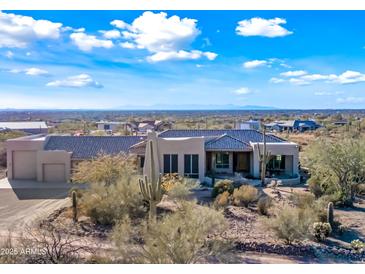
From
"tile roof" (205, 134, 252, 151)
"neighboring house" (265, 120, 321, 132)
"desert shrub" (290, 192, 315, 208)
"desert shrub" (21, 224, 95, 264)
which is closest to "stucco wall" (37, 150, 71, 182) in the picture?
"tile roof" (205, 134, 252, 151)

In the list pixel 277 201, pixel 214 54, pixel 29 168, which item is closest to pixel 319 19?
pixel 214 54

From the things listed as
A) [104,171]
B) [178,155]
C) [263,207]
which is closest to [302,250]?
[263,207]

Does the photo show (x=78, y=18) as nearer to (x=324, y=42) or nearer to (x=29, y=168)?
(x=324, y=42)

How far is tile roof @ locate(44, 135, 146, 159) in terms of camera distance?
31411 mm

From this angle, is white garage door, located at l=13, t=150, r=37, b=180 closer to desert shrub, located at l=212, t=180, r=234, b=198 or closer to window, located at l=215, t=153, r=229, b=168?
window, located at l=215, t=153, r=229, b=168

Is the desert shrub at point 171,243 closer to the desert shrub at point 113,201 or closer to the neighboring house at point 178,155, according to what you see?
the desert shrub at point 113,201

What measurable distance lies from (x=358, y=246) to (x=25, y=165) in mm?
23854

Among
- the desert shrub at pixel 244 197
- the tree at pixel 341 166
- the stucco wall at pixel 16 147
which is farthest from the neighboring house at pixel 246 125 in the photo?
the desert shrub at pixel 244 197

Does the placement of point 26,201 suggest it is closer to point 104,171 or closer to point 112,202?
point 104,171

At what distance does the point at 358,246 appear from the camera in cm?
1564

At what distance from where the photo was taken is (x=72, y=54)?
23609 millimetres

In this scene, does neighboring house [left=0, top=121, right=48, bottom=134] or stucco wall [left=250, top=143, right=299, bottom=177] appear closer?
stucco wall [left=250, top=143, right=299, bottom=177]

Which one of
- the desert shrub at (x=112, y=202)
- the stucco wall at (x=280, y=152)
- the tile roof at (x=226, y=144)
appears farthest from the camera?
the tile roof at (x=226, y=144)

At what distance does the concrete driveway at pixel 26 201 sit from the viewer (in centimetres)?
1900
